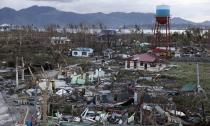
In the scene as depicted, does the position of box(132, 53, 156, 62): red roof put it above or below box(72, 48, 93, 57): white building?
above

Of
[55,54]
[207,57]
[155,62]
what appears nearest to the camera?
[155,62]

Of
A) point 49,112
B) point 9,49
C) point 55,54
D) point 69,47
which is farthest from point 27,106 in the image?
point 69,47

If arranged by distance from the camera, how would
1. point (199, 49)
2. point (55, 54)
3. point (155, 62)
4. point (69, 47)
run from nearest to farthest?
point (155, 62), point (55, 54), point (199, 49), point (69, 47)

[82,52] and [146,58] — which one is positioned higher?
[146,58]

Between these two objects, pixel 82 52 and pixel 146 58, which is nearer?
pixel 146 58

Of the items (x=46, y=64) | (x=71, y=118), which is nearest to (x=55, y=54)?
(x=46, y=64)

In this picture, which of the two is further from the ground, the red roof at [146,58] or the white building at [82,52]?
the red roof at [146,58]

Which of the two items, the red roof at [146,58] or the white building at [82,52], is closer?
the red roof at [146,58]

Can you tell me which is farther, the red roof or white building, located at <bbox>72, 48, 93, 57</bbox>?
white building, located at <bbox>72, 48, 93, 57</bbox>

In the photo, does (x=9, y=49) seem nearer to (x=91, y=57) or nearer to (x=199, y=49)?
(x=91, y=57)

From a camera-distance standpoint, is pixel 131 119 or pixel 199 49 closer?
pixel 131 119
